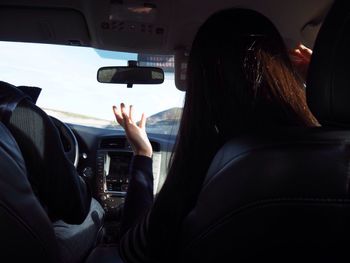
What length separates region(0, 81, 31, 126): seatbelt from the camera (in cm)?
225

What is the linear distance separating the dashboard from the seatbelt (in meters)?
3.30

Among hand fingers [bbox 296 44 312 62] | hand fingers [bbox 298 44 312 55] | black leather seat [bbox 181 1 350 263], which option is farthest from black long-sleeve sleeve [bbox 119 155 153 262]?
hand fingers [bbox 298 44 312 55]

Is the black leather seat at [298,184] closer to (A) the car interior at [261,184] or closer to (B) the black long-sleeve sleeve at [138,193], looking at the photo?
(A) the car interior at [261,184]

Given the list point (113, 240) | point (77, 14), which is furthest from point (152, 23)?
point (113, 240)

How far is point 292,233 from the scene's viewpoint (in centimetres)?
139

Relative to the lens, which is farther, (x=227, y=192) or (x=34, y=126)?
(x=34, y=126)

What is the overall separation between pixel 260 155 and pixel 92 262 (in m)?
2.06

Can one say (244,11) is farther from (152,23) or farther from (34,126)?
(152,23)

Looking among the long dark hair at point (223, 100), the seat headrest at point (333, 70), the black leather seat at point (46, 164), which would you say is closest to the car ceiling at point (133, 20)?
the black leather seat at point (46, 164)

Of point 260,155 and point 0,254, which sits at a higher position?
point 260,155

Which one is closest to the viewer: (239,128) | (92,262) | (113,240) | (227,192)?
(227,192)

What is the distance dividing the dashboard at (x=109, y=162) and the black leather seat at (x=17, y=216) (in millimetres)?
3609

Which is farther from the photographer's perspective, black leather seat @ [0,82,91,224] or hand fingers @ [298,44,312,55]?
hand fingers @ [298,44,312,55]

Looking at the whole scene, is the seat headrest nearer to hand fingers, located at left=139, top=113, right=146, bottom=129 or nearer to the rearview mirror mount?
hand fingers, located at left=139, top=113, right=146, bottom=129
